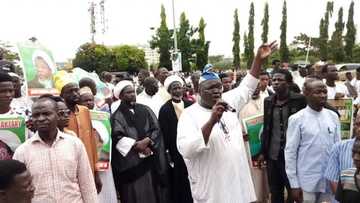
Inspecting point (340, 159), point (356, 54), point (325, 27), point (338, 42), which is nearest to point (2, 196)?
point (340, 159)

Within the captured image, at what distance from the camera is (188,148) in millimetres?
4289

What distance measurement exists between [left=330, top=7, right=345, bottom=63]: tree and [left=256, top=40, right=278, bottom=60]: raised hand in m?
49.7

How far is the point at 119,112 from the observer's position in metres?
5.87

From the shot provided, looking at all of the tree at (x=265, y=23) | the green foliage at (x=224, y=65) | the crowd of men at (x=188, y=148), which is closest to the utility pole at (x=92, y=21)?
the green foliage at (x=224, y=65)

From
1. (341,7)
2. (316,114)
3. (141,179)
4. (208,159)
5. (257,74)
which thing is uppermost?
(341,7)

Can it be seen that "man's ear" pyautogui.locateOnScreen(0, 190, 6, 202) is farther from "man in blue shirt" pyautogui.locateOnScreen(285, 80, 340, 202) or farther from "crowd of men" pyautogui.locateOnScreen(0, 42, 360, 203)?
"man in blue shirt" pyautogui.locateOnScreen(285, 80, 340, 202)

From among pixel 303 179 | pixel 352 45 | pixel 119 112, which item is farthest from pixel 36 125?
pixel 352 45

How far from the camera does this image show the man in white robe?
4.34 m

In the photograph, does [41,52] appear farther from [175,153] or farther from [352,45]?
[352,45]

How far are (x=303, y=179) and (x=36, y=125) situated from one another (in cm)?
264

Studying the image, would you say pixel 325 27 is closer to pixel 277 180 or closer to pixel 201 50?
pixel 201 50

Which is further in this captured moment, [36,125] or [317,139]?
[317,139]

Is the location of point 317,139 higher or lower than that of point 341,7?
lower

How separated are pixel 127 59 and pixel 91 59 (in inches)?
352
